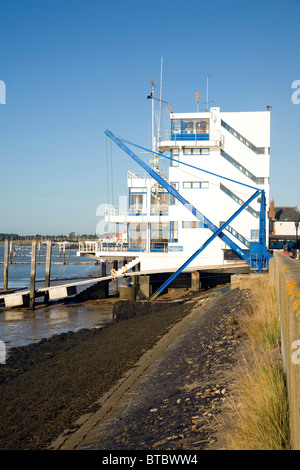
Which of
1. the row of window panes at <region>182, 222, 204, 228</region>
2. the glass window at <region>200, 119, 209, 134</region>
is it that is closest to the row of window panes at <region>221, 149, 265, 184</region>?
the glass window at <region>200, 119, 209, 134</region>

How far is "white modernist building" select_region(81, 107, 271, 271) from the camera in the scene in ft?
117

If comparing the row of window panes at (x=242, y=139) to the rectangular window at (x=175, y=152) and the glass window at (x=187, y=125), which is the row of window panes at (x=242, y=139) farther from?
the rectangular window at (x=175, y=152)

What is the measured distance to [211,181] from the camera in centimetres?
3606

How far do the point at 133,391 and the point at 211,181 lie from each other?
28.3 metres

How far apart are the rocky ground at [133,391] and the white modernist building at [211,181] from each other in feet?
62.0

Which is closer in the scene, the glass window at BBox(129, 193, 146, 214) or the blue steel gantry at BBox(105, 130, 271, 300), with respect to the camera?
the blue steel gantry at BBox(105, 130, 271, 300)

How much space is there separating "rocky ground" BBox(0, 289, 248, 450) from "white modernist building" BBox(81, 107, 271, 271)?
744 inches

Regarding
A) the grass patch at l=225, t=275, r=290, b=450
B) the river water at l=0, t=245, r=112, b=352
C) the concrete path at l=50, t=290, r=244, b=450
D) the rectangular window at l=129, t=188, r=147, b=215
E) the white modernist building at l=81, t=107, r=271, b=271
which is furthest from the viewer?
the rectangular window at l=129, t=188, r=147, b=215

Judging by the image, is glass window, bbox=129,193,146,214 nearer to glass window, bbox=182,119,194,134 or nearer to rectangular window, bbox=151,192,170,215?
rectangular window, bbox=151,192,170,215

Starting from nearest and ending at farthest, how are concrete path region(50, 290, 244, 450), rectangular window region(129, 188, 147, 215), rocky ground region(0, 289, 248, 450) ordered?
concrete path region(50, 290, 244, 450), rocky ground region(0, 289, 248, 450), rectangular window region(129, 188, 147, 215)

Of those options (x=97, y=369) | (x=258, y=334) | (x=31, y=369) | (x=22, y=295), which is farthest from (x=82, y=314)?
(x=258, y=334)

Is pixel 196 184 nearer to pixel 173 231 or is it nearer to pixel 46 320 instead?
pixel 173 231
